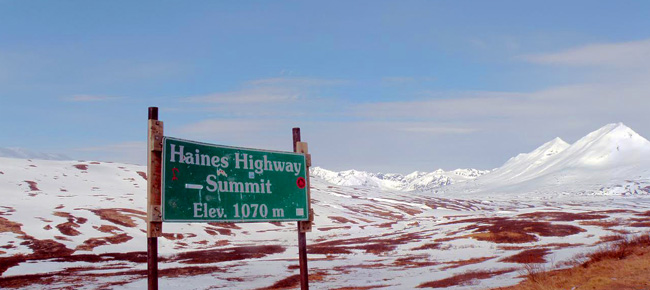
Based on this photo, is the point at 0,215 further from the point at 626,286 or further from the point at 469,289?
the point at 626,286

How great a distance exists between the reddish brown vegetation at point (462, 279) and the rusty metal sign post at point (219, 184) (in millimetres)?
14195

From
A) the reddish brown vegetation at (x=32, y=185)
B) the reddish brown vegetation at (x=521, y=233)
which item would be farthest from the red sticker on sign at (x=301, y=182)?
the reddish brown vegetation at (x=32, y=185)

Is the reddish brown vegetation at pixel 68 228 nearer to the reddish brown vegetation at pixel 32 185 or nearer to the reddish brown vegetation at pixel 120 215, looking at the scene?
the reddish brown vegetation at pixel 120 215

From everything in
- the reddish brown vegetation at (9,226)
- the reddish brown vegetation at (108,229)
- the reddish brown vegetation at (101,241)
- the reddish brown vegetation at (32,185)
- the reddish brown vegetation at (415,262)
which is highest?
the reddish brown vegetation at (32,185)

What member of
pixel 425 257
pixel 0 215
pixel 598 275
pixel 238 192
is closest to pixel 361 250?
pixel 425 257

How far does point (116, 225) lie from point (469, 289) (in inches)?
3078

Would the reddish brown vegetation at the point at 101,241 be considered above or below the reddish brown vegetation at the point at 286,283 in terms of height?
above

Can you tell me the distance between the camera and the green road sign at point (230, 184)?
10992 millimetres

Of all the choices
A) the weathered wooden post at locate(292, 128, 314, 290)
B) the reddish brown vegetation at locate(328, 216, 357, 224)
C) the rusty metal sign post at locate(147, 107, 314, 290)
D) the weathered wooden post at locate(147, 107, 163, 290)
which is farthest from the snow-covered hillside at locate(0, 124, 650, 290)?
the reddish brown vegetation at locate(328, 216, 357, 224)

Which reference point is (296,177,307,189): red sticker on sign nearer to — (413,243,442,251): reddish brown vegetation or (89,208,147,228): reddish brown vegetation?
(413,243,442,251): reddish brown vegetation

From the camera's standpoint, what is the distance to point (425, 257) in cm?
Answer: 4609

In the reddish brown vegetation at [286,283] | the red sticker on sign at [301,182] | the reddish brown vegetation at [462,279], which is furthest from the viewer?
the reddish brown vegetation at [286,283]

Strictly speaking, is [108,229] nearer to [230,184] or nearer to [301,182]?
[301,182]

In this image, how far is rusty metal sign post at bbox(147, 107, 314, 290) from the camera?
10773 mm
